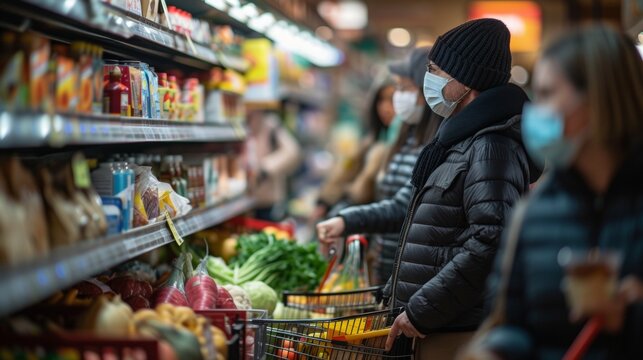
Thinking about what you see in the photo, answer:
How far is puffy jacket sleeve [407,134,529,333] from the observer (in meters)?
3.51

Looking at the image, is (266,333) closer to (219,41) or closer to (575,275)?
(575,275)

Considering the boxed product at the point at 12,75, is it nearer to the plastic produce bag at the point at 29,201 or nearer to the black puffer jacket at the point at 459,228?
the plastic produce bag at the point at 29,201

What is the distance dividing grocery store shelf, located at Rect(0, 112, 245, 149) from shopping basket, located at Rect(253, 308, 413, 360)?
3.21ft

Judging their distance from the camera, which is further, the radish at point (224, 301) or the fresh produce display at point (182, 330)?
the radish at point (224, 301)

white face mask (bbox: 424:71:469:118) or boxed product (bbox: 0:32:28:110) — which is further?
white face mask (bbox: 424:71:469:118)

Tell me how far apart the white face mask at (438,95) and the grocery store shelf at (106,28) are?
1.27 meters

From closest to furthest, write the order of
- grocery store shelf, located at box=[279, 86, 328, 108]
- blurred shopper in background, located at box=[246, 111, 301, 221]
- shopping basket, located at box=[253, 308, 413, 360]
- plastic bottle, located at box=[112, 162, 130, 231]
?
plastic bottle, located at box=[112, 162, 130, 231], shopping basket, located at box=[253, 308, 413, 360], blurred shopper in background, located at box=[246, 111, 301, 221], grocery store shelf, located at box=[279, 86, 328, 108]

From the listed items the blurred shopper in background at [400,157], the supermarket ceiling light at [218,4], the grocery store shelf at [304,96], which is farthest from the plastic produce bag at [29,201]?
the grocery store shelf at [304,96]

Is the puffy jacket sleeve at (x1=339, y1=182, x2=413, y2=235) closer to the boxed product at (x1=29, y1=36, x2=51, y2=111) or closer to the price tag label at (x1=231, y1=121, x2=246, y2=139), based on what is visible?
the price tag label at (x1=231, y1=121, x2=246, y2=139)

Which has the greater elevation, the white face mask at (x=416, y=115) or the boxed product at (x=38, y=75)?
the boxed product at (x=38, y=75)

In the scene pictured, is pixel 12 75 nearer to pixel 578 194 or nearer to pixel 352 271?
pixel 578 194

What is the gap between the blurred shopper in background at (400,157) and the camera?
197 inches

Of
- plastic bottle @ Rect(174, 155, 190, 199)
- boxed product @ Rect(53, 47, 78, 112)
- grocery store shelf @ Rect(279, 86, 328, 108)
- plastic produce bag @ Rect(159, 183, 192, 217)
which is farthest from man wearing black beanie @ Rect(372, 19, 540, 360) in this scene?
grocery store shelf @ Rect(279, 86, 328, 108)

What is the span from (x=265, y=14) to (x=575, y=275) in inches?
169
